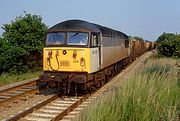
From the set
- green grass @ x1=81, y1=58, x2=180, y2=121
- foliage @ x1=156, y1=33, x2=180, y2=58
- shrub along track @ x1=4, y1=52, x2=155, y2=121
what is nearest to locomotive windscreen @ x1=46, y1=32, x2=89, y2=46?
shrub along track @ x1=4, y1=52, x2=155, y2=121

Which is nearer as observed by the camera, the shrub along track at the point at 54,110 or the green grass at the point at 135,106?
the green grass at the point at 135,106

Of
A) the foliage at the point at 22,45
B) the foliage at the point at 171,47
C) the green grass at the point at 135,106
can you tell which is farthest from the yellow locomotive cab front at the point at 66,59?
the foliage at the point at 171,47

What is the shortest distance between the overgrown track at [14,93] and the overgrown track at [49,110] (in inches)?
50.2

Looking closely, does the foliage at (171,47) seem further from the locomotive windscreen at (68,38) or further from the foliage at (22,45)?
the locomotive windscreen at (68,38)

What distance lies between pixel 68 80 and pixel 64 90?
0.69 m

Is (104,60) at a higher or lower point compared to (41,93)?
higher

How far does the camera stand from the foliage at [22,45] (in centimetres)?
2495

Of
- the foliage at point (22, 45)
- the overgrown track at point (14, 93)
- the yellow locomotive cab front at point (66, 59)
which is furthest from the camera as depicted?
the foliage at point (22, 45)

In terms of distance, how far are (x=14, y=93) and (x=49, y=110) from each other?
4.08 m

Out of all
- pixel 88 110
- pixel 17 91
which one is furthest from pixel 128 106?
pixel 17 91

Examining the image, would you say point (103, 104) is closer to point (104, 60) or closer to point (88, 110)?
point (88, 110)

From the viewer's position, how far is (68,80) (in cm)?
1402

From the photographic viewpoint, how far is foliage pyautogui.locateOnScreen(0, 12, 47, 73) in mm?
24953

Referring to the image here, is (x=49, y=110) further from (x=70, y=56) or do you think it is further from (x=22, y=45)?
(x=22, y=45)
